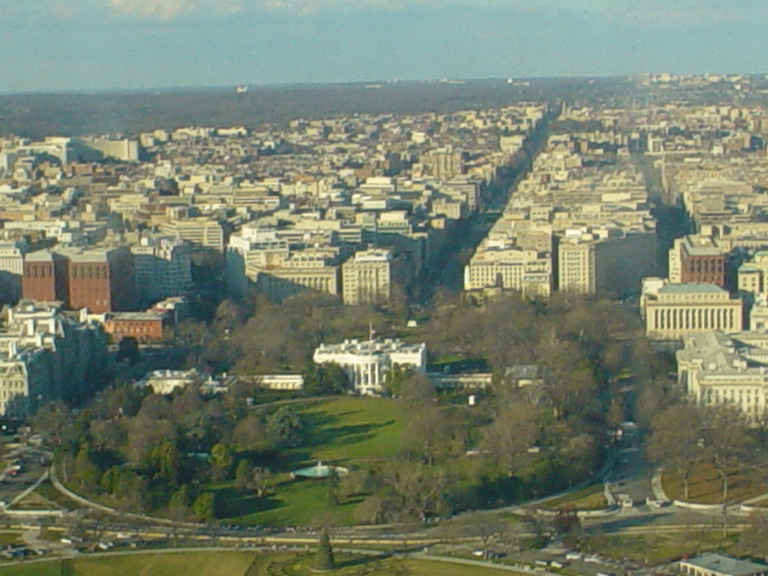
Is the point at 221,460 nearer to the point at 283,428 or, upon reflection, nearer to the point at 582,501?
the point at 283,428

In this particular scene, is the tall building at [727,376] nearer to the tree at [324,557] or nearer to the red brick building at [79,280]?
the tree at [324,557]

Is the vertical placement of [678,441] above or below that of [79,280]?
below

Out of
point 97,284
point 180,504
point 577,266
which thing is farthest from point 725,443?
point 97,284

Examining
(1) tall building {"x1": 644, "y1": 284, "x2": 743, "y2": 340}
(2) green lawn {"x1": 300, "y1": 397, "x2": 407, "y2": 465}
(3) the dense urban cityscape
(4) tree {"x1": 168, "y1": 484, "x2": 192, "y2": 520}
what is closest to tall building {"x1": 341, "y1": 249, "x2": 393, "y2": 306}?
(3) the dense urban cityscape

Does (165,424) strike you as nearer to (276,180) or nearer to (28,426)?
(28,426)

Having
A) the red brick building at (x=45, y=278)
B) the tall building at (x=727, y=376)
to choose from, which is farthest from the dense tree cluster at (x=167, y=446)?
the red brick building at (x=45, y=278)
